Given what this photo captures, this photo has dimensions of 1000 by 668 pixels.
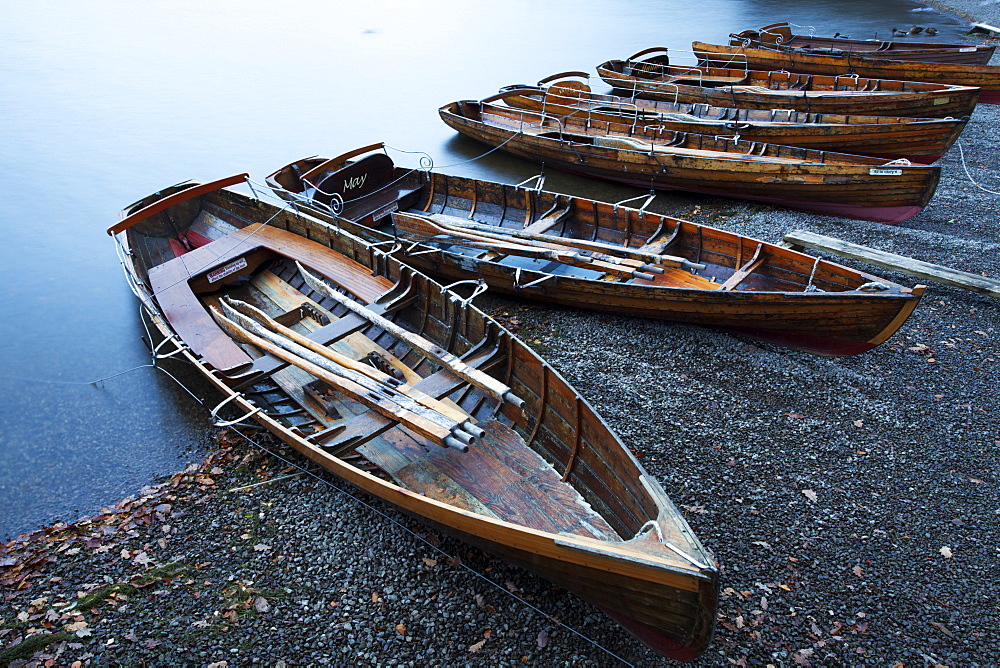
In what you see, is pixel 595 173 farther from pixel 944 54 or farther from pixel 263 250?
pixel 944 54

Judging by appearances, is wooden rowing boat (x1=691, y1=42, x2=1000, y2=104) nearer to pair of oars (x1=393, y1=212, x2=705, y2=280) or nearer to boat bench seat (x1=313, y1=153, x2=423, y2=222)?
boat bench seat (x1=313, y1=153, x2=423, y2=222)

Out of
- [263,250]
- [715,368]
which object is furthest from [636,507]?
[263,250]

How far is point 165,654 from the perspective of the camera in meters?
6.98

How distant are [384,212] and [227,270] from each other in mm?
4297

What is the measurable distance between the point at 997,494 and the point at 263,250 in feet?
40.5

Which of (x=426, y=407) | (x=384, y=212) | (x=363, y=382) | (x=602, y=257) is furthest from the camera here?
(x=384, y=212)

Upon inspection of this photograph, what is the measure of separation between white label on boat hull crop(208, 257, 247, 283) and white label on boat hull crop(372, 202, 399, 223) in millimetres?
3569

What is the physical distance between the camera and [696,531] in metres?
8.11

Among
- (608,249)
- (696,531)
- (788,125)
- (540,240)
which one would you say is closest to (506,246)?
(540,240)

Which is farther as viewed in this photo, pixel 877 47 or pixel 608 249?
pixel 877 47

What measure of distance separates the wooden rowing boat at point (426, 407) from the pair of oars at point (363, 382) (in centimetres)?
3

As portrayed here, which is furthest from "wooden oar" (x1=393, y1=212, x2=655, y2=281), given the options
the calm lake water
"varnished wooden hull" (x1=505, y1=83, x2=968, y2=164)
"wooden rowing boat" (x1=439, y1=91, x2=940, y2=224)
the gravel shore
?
"varnished wooden hull" (x1=505, y1=83, x2=968, y2=164)

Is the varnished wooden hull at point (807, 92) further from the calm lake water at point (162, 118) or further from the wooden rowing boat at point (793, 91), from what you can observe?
the calm lake water at point (162, 118)

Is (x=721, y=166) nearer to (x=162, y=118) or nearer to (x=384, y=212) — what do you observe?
(x=384, y=212)
